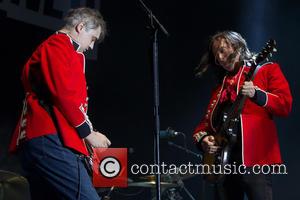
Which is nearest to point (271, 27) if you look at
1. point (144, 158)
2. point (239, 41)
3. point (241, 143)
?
point (144, 158)

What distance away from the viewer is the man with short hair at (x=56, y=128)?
208 cm

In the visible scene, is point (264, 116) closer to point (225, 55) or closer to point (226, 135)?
point (226, 135)

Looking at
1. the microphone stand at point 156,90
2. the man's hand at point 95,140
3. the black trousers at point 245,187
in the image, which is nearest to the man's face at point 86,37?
the microphone stand at point 156,90

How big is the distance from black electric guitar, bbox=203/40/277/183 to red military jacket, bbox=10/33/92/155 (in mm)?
955

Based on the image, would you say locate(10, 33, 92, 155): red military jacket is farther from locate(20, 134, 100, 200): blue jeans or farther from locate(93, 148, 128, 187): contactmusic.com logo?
locate(93, 148, 128, 187): contactmusic.com logo

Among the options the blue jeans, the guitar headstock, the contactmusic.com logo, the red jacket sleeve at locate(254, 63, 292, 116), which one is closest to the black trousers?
the red jacket sleeve at locate(254, 63, 292, 116)

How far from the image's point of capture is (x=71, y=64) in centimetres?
216

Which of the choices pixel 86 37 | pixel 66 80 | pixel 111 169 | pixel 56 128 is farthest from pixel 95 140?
pixel 111 169

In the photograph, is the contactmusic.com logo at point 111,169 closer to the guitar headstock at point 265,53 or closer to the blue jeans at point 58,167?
the guitar headstock at point 265,53

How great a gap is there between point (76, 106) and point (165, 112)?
337 centimetres

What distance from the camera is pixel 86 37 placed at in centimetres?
238

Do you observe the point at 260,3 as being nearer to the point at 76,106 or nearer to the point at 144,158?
the point at 144,158

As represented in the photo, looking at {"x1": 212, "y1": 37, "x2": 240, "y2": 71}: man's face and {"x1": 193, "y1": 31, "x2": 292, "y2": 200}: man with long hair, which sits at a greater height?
{"x1": 212, "y1": 37, "x2": 240, "y2": 71}: man's face

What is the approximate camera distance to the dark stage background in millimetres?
5055
